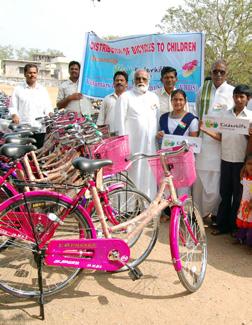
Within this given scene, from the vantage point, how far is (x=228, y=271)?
3.27 meters

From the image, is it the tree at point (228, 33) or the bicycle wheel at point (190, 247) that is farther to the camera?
the tree at point (228, 33)

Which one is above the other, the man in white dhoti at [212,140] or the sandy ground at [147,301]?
the man in white dhoti at [212,140]

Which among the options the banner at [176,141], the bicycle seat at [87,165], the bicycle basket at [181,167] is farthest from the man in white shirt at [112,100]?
the bicycle seat at [87,165]

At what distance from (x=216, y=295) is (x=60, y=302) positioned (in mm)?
1269

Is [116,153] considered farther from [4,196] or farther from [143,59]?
[143,59]

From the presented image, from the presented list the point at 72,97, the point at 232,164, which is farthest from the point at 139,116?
the point at 72,97

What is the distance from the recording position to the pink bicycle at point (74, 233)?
2578mm

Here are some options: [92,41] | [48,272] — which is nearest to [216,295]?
[48,272]

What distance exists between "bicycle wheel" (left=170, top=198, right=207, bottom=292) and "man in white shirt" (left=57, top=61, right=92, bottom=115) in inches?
118

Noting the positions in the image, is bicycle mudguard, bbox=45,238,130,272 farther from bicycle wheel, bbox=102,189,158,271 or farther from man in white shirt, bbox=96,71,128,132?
man in white shirt, bbox=96,71,128,132

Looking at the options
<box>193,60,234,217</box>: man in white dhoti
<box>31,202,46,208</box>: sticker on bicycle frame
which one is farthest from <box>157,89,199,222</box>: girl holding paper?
<box>31,202,46,208</box>: sticker on bicycle frame

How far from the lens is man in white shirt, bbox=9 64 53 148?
491 centimetres

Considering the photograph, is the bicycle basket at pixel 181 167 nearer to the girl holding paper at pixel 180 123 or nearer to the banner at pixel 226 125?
the banner at pixel 226 125

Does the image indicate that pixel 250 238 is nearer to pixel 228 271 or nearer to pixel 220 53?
pixel 228 271
